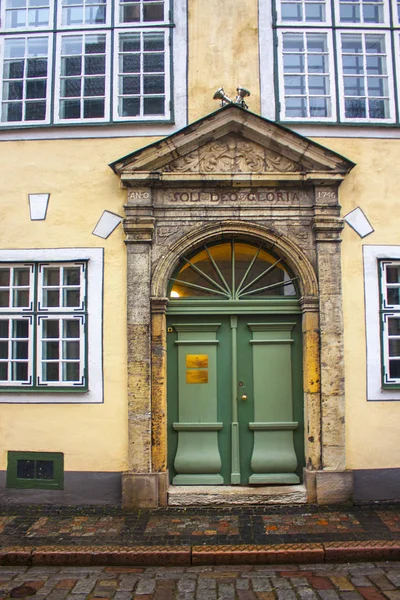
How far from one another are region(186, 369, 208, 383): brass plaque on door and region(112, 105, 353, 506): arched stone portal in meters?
0.37

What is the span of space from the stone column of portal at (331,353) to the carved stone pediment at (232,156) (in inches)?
Result: 15.4

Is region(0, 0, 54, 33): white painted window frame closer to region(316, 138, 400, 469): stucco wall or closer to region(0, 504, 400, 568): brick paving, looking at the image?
region(316, 138, 400, 469): stucco wall

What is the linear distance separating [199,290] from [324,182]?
2.11 m

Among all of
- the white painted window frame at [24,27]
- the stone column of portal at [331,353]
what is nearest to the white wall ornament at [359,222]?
the stone column of portal at [331,353]

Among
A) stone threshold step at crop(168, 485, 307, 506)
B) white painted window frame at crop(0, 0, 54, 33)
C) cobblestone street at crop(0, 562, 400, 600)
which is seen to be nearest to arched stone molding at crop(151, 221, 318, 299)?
stone threshold step at crop(168, 485, 307, 506)

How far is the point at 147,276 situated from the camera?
6500 millimetres

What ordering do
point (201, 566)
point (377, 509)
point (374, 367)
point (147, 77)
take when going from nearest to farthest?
1. point (201, 566)
2. point (377, 509)
3. point (374, 367)
4. point (147, 77)

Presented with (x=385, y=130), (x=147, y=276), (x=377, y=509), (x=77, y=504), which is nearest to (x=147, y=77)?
(x=147, y=276)

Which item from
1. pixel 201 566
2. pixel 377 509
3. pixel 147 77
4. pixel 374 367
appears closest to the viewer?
pixel 201 566

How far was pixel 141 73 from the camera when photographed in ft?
22.8

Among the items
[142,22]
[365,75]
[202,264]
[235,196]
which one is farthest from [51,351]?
[365,75]

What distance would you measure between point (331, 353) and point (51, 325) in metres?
3.60

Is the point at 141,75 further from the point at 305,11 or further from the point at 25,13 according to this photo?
the point at 305,11

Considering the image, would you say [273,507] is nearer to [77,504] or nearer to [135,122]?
[77,504]
